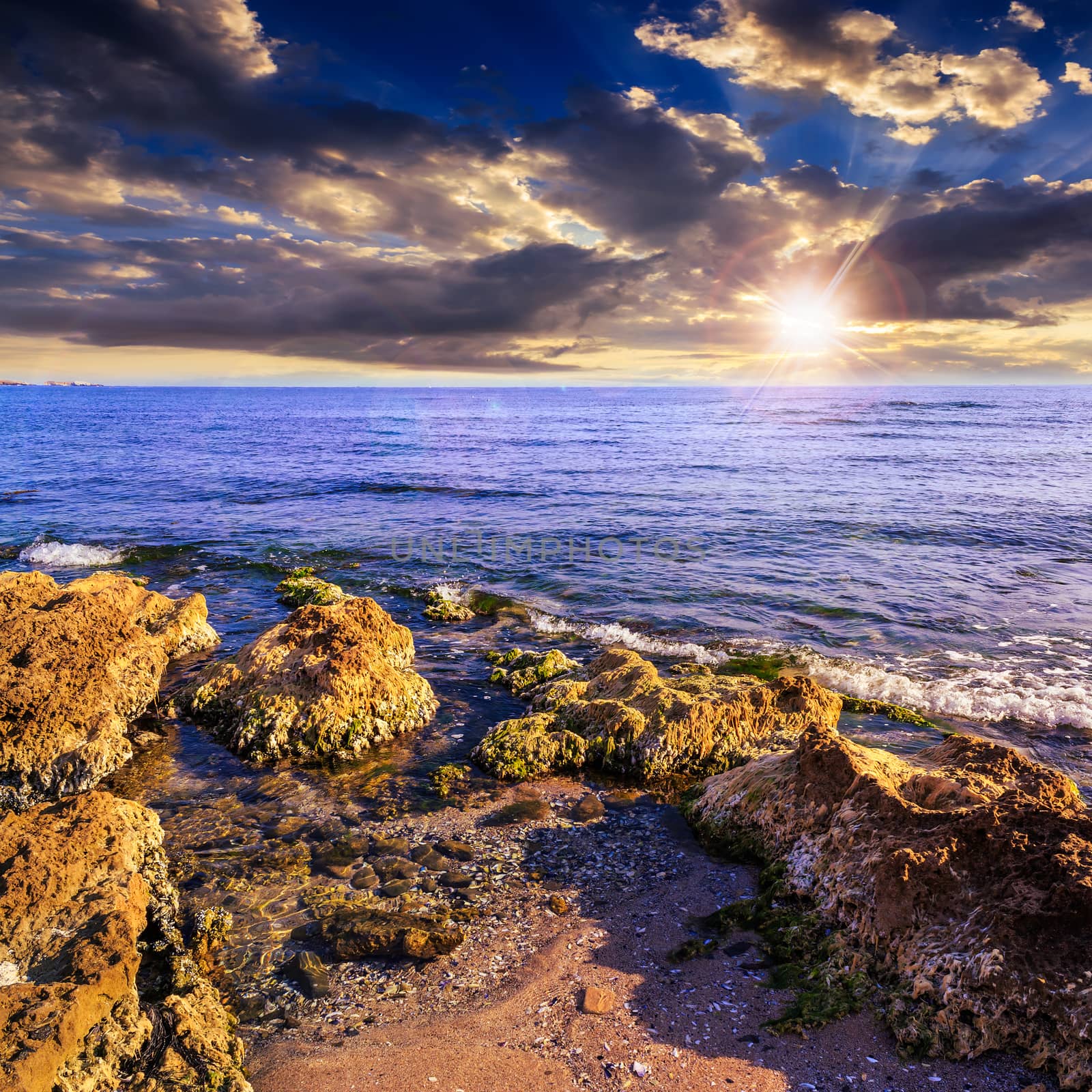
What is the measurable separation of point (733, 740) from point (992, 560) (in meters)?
17.2

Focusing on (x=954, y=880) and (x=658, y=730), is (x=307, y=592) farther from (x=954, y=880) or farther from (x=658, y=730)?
(x=954, y=880)

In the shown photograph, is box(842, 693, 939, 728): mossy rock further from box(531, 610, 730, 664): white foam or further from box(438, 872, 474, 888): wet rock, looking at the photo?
box(438, 872, 474, 888): wet rock

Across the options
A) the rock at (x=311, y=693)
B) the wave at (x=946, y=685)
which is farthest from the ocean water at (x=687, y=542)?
the rock at (x=311, y=693)

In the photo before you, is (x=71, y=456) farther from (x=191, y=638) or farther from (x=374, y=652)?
(x=374, y=652)

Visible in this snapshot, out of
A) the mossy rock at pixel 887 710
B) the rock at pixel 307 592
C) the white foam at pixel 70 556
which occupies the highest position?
the white foam at pixel 70 556

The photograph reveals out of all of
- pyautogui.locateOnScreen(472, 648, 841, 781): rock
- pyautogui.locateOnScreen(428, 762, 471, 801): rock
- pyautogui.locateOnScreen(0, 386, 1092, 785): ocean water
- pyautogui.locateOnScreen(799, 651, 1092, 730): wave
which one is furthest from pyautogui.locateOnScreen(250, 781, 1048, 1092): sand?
pyautogui.locateOnScreen(799, 651, 1092, 730): wave

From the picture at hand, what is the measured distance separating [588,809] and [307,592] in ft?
40.6

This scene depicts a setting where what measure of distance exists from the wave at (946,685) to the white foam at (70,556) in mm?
18158

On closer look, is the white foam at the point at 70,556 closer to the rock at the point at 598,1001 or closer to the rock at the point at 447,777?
the rock at the point at 447,777

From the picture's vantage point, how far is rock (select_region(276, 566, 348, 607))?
17.9 metres

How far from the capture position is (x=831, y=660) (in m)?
14.6

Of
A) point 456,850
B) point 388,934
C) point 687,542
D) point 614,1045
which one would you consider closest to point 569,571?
point 687,542

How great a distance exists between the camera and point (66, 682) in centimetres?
1022

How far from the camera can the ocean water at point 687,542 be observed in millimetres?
15141
